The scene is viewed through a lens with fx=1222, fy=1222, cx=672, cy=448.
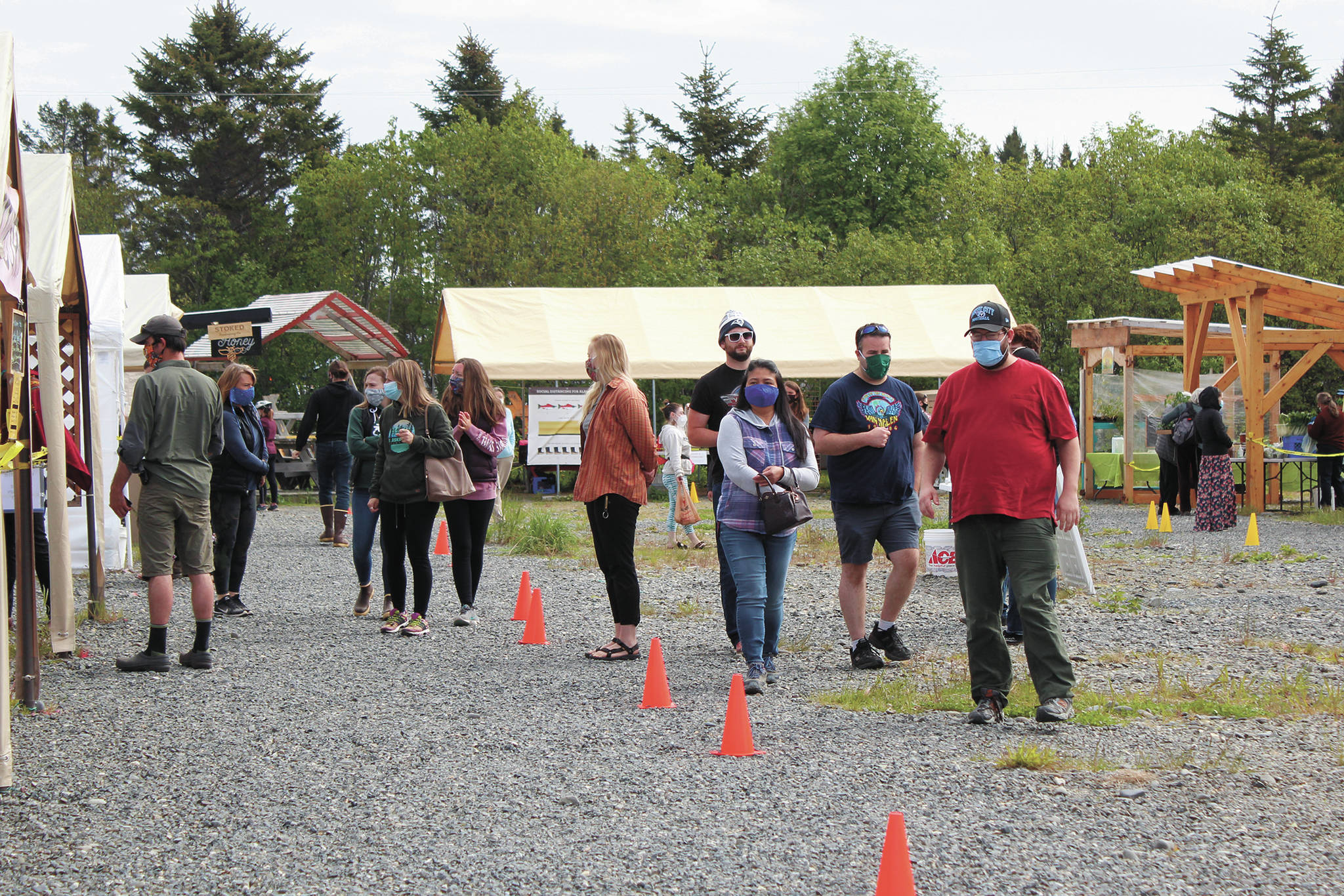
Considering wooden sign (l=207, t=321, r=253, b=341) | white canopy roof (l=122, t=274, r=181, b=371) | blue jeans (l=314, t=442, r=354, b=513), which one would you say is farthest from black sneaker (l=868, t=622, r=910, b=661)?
wooden sign (l=207, t=321, r=253, b=341)

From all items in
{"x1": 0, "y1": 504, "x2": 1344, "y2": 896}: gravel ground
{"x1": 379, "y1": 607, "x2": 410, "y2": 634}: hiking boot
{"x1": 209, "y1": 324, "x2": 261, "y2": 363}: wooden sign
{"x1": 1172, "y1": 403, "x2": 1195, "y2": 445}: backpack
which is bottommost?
{"x1": 0, "y1": 504, "x2": 1344, "y2": 896}: gravel ground

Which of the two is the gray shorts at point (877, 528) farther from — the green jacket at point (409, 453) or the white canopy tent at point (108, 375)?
the white canopy tent at point (108, 375)

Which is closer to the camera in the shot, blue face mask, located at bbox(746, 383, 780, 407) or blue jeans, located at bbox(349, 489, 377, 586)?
blue face mask, located at bbox(746, 383, 780, 407)

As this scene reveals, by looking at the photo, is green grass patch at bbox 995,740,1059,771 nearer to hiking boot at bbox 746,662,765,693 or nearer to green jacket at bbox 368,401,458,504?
hiking boot at bbox 746,662,765,693

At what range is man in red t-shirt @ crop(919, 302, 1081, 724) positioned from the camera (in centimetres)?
548

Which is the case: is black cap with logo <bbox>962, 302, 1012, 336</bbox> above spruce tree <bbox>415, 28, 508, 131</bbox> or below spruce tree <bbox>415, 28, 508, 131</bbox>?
below

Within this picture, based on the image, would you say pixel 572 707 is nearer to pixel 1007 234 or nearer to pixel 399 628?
pixel 399 628

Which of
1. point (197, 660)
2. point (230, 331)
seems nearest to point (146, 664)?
point (197, 660)

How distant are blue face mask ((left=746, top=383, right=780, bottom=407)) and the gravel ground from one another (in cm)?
150

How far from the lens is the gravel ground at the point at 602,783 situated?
3740 mm

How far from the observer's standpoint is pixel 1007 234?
39219mm

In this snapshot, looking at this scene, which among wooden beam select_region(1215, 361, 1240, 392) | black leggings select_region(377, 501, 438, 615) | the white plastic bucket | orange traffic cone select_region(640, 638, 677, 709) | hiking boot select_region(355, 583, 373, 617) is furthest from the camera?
wooden beam select_region(1215, 361, 1240, 392)

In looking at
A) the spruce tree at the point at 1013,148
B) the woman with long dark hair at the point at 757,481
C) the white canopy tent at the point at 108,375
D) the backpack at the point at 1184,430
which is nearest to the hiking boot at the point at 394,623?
the woman with long dark hair at the point at 757,481

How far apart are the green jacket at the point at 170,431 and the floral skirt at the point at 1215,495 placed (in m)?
12.7
